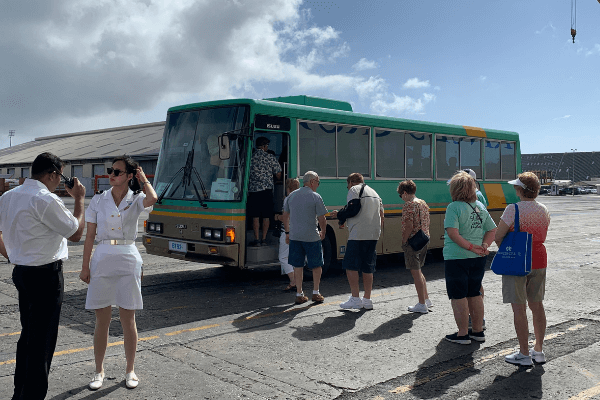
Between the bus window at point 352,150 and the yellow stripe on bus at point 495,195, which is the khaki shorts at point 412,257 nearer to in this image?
the bus window at point 352,150

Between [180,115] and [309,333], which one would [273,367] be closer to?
[309,333]

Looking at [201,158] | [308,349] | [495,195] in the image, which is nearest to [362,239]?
[308,349]

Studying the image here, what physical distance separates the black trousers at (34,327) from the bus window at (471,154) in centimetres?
1093

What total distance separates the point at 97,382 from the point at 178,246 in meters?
5.05

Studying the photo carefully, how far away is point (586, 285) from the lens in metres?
9.87

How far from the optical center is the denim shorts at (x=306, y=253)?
26.5 ft

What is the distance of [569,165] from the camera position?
459 ft

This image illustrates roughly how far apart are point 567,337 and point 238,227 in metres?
4.79

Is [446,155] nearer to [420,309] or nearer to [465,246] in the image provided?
[420,309]

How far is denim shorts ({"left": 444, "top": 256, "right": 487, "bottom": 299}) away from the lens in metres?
5.93

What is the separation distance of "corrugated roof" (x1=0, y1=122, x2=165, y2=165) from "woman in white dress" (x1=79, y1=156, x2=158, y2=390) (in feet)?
146

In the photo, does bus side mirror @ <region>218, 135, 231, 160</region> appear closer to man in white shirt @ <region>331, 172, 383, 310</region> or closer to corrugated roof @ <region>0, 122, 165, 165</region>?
man in white shirt @ <region>331, 172, 383, 310</region>

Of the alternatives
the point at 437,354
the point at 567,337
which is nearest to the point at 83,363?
the point at 437,354

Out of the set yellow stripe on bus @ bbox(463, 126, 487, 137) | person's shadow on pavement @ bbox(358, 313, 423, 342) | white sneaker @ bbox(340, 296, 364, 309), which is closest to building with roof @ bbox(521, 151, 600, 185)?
yellow stripe on bus @ bbox(463, 126, 487, 137)
